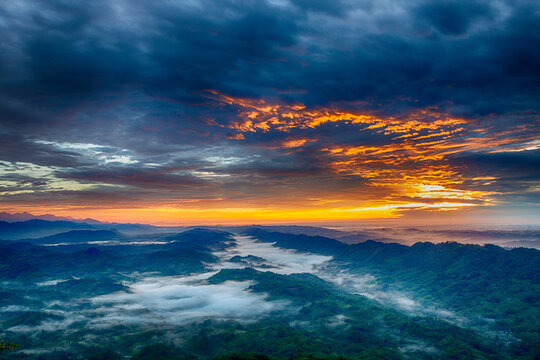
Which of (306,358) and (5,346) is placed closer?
(5,346)

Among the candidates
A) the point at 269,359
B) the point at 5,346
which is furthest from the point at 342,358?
the point at 5,346

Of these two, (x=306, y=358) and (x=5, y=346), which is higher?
(x=5, y=346)

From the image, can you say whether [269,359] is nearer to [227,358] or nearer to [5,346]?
[227,358]

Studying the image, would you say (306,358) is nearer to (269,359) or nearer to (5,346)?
(269,359)

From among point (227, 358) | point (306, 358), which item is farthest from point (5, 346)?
point (306, 358)

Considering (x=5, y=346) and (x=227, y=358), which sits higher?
(x=5, y=346)

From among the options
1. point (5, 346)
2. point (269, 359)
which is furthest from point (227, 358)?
point (5, 346)

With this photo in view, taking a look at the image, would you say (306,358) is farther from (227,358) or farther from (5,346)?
(5,346)

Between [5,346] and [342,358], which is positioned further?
[342,358]
